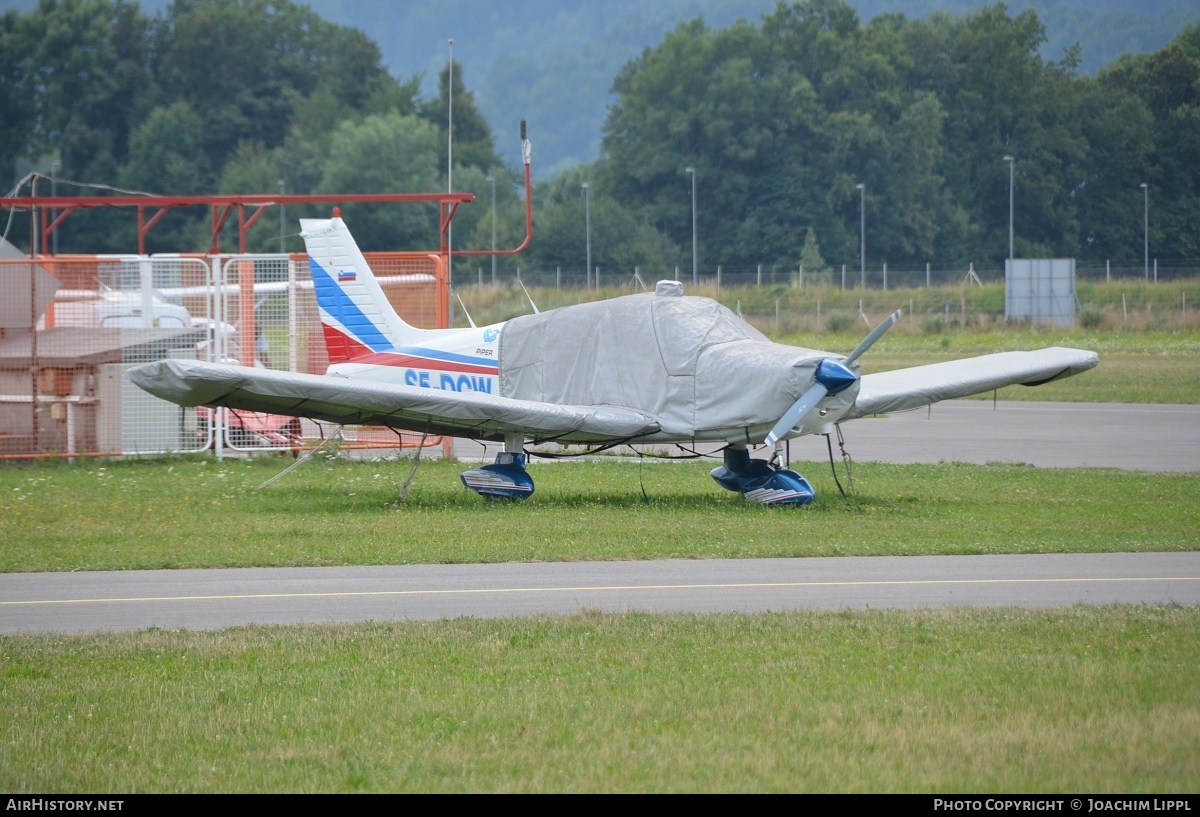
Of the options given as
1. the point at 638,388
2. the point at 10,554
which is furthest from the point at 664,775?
the point at 638,388

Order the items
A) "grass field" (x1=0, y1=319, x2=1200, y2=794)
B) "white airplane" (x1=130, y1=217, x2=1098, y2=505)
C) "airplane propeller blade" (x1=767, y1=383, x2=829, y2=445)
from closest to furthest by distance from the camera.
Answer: "grass field" (x1=0, y1=319, x2=1200, y2=794), "airplane propeller blade" (x1=767, y1=383, x2=829, y2=445), "white airplane" (x1=130, y1=217, x2=1098, y2=505)

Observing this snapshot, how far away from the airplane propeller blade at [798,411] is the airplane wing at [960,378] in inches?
28.7

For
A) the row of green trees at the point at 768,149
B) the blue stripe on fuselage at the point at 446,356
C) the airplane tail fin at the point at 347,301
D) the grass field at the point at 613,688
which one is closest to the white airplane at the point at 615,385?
the blue stripe on fuselage at the point at 446,356

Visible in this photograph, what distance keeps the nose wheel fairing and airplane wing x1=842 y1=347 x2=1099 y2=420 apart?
97 centimetres

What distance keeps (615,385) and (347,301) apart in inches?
176

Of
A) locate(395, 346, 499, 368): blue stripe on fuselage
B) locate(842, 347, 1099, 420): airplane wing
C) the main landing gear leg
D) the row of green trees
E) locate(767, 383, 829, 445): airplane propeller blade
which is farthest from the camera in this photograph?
the row of green trees

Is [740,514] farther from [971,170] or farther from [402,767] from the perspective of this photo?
[971,170]

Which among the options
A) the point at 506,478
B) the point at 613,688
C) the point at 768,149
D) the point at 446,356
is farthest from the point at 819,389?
the point at 768,149

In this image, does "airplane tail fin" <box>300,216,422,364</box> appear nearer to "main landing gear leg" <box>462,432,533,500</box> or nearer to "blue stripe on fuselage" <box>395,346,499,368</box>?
"blue stripe on fuselage" <box>395,346,499,368</box>

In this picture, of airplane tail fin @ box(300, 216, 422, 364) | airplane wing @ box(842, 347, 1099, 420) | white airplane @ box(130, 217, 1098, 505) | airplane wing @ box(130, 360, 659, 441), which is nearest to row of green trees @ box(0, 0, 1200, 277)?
airplane tail fin @ box(300, 216, 422, 364)

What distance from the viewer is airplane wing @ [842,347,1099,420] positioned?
15344mm

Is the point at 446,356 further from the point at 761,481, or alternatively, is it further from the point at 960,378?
the point at 960,378

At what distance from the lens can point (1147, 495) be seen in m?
15.6

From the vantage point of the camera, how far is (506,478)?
15.5 m
